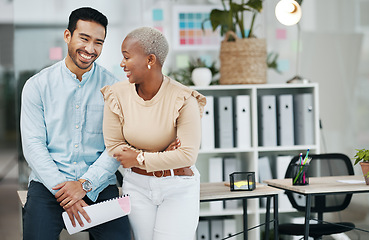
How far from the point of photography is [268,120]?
4328 mm

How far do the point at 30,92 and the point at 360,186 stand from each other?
1.85 meters

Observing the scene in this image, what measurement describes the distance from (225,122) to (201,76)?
406 millimetres

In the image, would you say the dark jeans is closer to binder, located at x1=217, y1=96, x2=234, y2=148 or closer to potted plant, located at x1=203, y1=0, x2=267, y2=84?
binder, located at x1=217, y1=96, x2=234, y2=148

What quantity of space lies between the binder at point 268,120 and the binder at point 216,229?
2.34ft

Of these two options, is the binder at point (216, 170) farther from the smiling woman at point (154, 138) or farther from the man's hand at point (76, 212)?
the man's hand at point (76, 212)

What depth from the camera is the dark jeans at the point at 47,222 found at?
256cm

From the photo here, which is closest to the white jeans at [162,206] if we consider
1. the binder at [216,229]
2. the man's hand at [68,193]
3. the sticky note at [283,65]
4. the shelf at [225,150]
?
the man's hand at [68,193]

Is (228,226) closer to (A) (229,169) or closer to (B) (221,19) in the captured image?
(A) (229,169)

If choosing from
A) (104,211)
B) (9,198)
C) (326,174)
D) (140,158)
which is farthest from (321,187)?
A: (9,198)

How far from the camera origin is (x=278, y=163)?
4.39 meters

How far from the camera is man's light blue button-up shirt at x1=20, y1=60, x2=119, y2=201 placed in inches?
106

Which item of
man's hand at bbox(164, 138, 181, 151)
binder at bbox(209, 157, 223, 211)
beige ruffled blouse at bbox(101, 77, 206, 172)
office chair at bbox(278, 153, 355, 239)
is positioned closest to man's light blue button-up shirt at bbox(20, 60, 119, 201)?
Result: beige ruffled blouse at bbox(101, 77, 206, 172)

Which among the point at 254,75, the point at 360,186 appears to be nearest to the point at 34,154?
the point at 360,186

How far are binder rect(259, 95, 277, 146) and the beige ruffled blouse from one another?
1.83 meters
